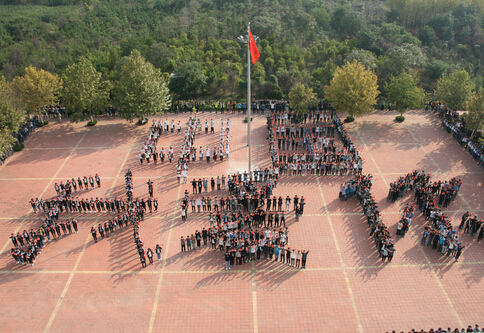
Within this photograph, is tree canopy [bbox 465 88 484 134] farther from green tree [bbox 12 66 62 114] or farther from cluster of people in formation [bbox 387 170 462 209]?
green tree [bbox 12 66 62 114]

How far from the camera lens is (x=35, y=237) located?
72.0 feet

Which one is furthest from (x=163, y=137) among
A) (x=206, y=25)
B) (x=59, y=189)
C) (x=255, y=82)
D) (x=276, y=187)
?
(x=206, y=25)

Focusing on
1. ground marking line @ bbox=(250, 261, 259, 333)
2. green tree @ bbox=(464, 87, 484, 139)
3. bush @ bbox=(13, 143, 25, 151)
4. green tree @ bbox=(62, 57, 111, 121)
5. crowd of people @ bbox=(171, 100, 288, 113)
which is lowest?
ground marking line @ bbox=(250, 261, 259, 333)

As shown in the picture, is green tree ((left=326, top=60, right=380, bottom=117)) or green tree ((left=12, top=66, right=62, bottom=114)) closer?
green tree ((left=326, top=60, right=380, bottom=117))

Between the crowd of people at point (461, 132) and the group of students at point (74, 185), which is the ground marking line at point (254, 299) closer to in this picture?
the group of students at point (74, 185)

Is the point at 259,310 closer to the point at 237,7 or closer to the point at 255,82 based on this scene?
the point at 255,82

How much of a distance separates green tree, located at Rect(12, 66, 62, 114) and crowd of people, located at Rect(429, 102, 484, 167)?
3700 centimetres

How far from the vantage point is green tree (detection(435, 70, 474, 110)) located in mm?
35844

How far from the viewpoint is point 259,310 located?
18.5 meters

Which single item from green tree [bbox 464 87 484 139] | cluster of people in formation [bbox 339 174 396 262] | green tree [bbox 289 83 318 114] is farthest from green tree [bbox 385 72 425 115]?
cluster of people in formation [bbox 339 174 396 262]

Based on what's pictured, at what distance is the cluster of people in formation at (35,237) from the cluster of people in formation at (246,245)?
7610 mm

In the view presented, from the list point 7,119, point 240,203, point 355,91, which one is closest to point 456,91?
point 355,91

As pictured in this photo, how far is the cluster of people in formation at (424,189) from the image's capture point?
25.0m

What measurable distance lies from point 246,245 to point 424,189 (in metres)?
12.7
